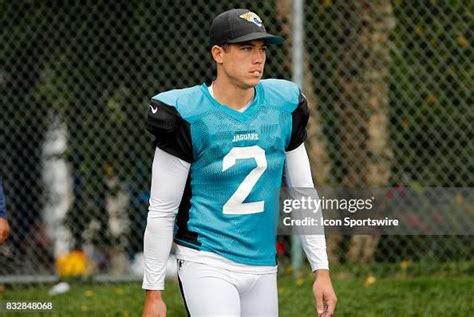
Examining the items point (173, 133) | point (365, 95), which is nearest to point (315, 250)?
point (173, 133)

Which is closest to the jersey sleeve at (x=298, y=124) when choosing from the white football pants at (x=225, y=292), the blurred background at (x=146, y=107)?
the white football pants at (x=225, y=292)

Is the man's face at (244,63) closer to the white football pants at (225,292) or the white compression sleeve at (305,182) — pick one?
the white compression sleeve at (305,182)

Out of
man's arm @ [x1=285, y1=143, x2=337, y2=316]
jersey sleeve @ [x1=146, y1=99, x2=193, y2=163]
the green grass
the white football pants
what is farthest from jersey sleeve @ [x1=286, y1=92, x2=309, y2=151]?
the green grass

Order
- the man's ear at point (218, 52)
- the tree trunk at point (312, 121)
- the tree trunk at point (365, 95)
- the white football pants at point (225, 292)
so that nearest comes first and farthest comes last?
the white football pants at point (225, 292) < the man's ear at point (218, 52) < the tree trunk at point (365, 95) < the tree trunk at point (312, 121)

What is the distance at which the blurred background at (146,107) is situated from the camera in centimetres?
792

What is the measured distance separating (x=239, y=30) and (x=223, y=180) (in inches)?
24.3

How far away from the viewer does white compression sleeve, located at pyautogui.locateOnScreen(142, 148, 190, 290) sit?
4699mm

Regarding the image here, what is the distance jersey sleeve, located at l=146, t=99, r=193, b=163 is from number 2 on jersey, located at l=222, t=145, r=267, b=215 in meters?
0.17

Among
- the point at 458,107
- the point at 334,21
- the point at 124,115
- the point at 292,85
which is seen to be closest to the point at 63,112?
the point at 124,115

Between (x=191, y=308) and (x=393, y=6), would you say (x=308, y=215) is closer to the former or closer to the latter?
(x=191, y=308)

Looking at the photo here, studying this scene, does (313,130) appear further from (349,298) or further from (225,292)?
(225,292)

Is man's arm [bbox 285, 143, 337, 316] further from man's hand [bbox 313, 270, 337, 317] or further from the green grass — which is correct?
the green grass

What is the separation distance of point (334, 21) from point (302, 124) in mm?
3332

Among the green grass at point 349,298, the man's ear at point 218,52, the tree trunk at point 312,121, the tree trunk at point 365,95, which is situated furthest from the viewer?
the tree trunk at point 312,121
